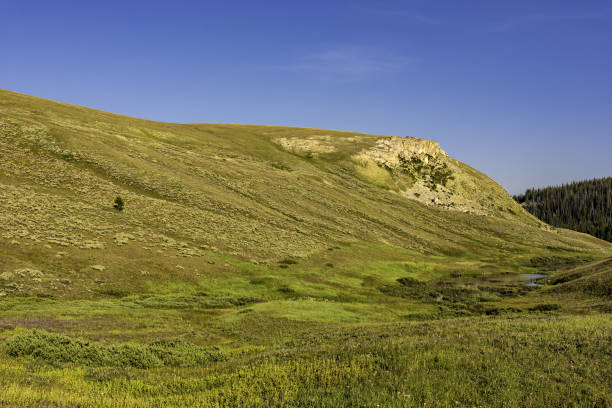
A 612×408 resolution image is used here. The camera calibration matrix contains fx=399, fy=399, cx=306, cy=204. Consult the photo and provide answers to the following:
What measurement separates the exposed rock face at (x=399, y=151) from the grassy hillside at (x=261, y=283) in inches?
257

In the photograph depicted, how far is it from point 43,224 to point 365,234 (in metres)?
66.7

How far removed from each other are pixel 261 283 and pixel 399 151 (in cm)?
13636

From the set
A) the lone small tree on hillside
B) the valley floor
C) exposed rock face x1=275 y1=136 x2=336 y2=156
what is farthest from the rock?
exposed rock face x1=275 y1=136 x2=336 y2=156

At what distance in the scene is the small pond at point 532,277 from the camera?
68.2m

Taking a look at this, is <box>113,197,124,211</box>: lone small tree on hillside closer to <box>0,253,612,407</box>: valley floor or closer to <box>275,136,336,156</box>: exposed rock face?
<box>0,253,612,407</box>: valley floor

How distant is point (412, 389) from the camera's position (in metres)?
11.2

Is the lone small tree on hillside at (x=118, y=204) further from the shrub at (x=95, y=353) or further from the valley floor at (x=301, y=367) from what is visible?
the shrub at (x=95, y=353)

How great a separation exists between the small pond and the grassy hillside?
8.17ft

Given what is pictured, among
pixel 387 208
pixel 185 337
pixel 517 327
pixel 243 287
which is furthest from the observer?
pixel 387 208

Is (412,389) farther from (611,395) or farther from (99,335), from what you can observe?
(99,335)

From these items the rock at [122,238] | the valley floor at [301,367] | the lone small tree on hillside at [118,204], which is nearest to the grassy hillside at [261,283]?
the valley floor at [301,367]

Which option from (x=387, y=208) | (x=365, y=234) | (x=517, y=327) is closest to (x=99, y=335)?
(x=517, y=327)

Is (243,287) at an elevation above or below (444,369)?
below

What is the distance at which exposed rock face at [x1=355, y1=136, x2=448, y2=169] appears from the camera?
169m
